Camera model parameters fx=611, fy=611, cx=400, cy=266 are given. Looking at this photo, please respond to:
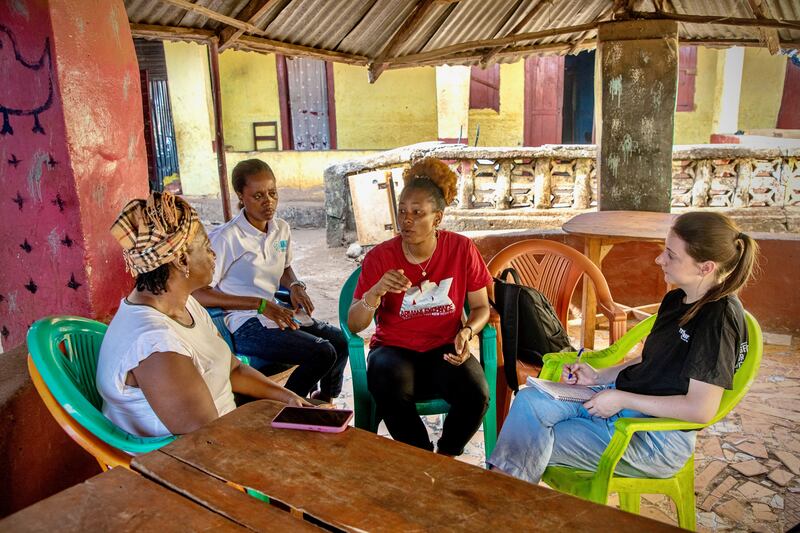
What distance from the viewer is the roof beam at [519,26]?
5804 mm

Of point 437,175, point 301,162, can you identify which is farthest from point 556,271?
point 301,162

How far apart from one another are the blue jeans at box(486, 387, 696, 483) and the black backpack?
0.64 metres

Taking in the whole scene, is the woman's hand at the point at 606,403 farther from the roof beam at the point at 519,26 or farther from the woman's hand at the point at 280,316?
the roof beam at the point at 519,26

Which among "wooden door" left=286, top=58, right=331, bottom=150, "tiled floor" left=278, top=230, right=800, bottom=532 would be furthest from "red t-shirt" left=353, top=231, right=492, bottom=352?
"wooden door" left=286, top=58, right=331, bottom=150

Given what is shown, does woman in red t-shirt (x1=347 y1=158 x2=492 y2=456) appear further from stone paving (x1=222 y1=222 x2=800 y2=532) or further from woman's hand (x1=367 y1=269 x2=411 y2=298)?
stone paving (x1=222 y1=222 x2=800 y2=532)

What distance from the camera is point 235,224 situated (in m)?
3.24

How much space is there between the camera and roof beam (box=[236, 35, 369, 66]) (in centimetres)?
477

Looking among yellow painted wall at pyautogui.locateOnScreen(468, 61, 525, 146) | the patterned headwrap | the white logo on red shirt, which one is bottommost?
the white logo on red shirt

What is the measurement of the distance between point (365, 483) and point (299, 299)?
2.01 m

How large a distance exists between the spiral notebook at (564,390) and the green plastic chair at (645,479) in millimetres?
272

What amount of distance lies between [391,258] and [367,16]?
10.2ft

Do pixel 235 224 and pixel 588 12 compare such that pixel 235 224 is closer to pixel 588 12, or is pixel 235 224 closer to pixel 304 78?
pixel 588 12

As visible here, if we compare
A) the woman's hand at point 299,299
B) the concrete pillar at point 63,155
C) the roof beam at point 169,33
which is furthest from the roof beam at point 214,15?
the woman's hand at point 299,299

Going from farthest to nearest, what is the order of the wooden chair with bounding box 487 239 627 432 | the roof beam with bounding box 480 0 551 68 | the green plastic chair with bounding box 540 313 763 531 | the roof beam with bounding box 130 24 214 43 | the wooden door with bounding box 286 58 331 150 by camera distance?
the wooden door with bounding box 286 58 331 150
the roof beam with bounding box 480 0 551 68
the roof beam with bounding box 130 24 214 43
the wooden chair with bounding box 487 239 627 432
the green plastic chair with bounding box 540 313 763 531
